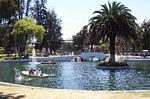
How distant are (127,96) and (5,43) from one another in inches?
3043

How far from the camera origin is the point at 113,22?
57.7m

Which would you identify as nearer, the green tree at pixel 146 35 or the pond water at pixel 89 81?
the pond water at pixel 89 81

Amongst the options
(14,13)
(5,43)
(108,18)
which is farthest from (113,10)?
(5,43)

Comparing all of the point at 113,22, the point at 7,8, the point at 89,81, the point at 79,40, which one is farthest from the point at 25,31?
the point at 79,40

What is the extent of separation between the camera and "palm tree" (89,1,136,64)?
189 ft

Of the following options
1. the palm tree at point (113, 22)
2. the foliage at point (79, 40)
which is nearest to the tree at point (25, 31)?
the palm tree at point (113, 22)

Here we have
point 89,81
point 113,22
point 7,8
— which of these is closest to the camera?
point 89,81

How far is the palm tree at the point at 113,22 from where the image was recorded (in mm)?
57656

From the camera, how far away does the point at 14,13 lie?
286 feet

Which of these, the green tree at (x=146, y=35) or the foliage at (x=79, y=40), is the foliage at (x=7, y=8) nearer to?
the green tree at (x=146, y=35)

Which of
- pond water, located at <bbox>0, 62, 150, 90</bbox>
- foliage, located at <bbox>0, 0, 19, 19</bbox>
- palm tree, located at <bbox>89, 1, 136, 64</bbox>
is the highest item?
foliage, located at <bbox>0, 0, 19, 19</bbox>

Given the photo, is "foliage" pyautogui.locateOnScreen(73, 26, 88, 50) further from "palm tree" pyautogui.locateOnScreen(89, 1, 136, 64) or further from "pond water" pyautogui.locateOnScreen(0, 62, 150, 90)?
"pond water" pyautogui.locateOnScreen(0, 62, 150, 90)

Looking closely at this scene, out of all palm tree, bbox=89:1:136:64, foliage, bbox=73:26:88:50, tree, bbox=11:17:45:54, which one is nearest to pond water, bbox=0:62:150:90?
palm tree, bbox=89:1:136:64

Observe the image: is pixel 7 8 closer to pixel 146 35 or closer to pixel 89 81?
pixel 146 35
